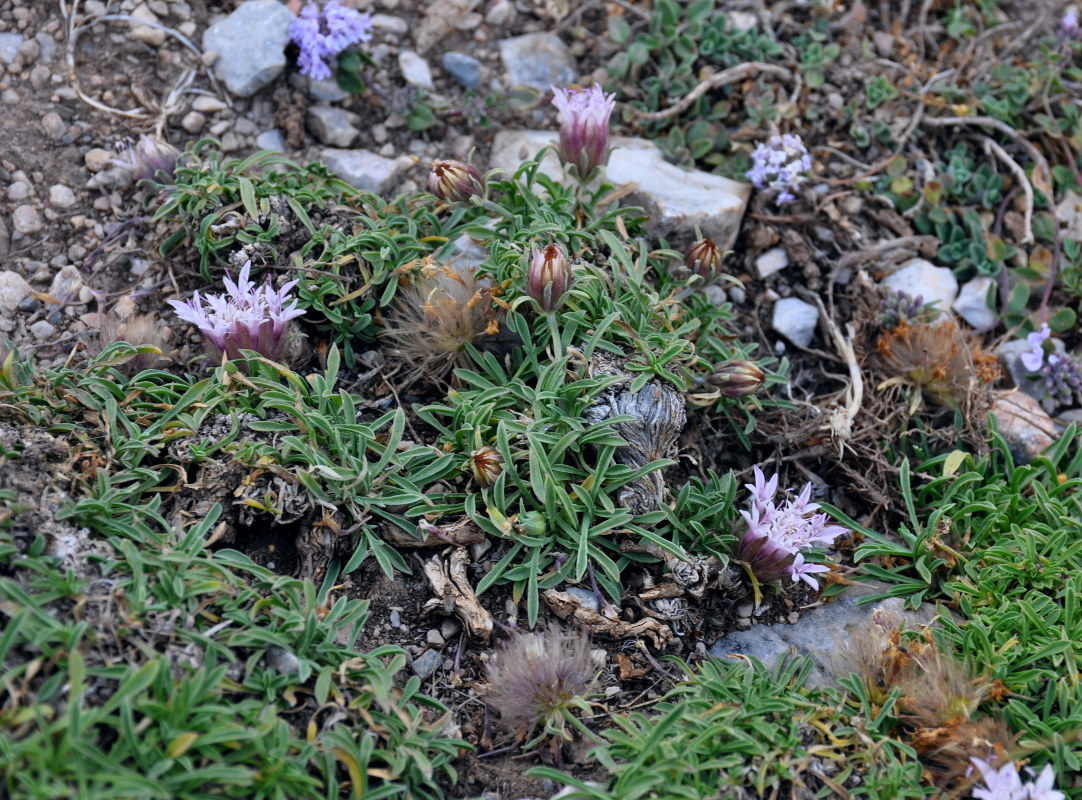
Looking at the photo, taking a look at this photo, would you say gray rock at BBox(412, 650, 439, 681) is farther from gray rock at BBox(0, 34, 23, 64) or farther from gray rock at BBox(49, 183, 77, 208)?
gray rock at BBox(0, 34, 23, 64)

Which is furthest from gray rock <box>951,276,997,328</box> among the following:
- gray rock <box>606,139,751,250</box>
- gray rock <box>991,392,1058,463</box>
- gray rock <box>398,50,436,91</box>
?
gray rock <box>398,50,436,91</box>

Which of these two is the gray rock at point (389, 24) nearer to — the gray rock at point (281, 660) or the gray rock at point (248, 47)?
the gray rock at point (248, 47)

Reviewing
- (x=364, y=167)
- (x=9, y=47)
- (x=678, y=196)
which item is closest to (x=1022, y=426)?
(x=678, y=196)

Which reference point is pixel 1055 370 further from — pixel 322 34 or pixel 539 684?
pixel 322 34

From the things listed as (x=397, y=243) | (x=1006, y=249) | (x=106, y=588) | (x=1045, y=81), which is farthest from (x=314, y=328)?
(x=1045, y=81)

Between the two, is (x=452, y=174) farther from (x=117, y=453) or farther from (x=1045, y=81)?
(x=1045, y=81)

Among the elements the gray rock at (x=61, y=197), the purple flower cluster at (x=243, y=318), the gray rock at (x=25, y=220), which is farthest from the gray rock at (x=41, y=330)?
the purple flower cluster at (x=243, y=318)
